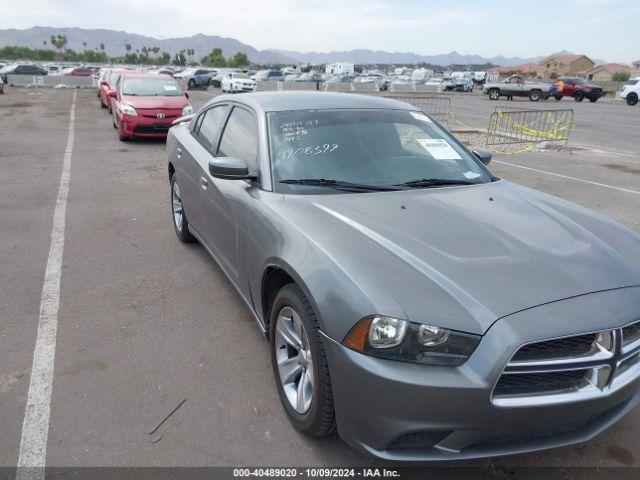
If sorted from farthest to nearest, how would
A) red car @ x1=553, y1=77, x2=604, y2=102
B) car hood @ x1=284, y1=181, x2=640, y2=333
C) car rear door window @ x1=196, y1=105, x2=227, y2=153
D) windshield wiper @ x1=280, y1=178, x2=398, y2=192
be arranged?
red car @ x1=553, y1=77, x2=604, y2=102
car rear door window @ x1=196, y1=105, x2=227, y2=153
windshield wiper @ x1=280, y1=178, x2=398, y2=192
car hood @ x1=284, y1=181, x2=640, y2=333

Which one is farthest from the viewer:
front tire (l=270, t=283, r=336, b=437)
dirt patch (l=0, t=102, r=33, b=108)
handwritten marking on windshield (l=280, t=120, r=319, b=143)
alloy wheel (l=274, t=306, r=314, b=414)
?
dirt patch (l=0, t=102, r=33, b=108)

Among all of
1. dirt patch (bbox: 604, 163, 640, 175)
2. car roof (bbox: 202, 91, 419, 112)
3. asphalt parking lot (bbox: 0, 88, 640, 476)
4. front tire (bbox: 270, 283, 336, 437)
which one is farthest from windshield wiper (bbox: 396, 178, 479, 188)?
dirt patch (bbox: 604, 163, 640, 175)

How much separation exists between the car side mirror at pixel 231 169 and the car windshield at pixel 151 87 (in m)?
10.7

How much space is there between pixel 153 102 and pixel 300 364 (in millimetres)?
11038

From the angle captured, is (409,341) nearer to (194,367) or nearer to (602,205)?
(194,367)

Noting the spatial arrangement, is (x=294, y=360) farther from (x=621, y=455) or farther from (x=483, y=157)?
(x=483, y=157)

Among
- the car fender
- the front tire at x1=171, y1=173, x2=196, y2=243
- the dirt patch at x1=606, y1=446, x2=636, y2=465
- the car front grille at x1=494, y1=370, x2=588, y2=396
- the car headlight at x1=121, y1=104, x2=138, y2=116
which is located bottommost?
the dirt patch at x1=606, y1=446, x2=636, y2=465

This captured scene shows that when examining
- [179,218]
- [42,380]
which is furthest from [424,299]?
[179,218]

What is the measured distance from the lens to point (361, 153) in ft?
11.4

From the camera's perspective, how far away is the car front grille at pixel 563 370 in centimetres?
203

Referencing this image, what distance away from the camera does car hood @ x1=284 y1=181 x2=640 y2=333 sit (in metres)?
2.14

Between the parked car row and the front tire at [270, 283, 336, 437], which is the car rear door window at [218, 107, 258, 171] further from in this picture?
the parked car row

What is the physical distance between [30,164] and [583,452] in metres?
10.0

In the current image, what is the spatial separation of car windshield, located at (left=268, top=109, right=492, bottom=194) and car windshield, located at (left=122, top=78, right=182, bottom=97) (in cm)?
1054
